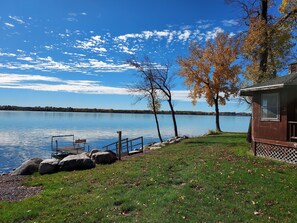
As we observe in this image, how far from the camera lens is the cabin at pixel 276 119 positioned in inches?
509

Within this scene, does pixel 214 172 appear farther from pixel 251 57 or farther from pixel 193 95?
pixel 193 95

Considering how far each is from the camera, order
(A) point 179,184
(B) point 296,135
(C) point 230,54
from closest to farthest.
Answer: (A) point 179,184
(B) point 296,135
(C) point 230,54

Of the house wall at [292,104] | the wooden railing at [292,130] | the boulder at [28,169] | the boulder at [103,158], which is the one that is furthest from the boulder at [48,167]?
the house wall at [292,104]

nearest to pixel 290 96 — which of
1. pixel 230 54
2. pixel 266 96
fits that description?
pixel 266 96

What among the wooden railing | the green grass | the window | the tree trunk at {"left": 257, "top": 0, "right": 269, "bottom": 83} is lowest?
the green grass

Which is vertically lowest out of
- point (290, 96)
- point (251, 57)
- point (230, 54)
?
point (290, 96)

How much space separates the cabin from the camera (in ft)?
42.4

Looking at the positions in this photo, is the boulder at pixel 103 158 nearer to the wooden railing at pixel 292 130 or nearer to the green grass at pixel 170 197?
the green grass at pixel 170 197

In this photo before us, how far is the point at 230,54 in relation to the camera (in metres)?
32.2

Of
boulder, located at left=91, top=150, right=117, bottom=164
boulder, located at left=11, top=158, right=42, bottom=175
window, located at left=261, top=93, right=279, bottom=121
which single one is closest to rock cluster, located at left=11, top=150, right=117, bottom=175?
boulder, located at left=11, top=158, right=42, bottom=175

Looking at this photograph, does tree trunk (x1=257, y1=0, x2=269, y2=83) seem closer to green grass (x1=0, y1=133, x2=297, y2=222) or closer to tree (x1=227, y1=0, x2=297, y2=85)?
tree (x1=227, y1=0, x2=297, y2=85)

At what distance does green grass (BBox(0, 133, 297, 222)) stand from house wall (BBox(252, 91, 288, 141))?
6.85ft

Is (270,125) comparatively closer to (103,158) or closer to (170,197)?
(170,197)

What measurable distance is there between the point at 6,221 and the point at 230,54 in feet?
98.9
